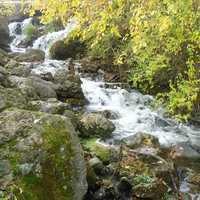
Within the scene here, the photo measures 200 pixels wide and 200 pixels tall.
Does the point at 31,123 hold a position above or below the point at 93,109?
above

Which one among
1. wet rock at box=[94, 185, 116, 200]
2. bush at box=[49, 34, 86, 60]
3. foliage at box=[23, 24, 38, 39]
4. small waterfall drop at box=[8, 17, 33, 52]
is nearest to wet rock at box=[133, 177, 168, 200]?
wet rock at box=[94, 185, 116, 200]

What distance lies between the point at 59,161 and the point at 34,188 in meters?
0.53

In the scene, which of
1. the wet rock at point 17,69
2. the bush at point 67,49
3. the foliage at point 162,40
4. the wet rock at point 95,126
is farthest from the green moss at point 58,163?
the bush at point 67,49

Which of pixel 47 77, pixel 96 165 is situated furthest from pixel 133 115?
pixel 96 165

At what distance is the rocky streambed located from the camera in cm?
566

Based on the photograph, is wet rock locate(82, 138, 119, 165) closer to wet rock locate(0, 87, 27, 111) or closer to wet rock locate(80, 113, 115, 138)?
wet rock locate(80, 113, 115, 138)

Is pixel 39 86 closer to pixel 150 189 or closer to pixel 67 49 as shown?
pixel 150 189

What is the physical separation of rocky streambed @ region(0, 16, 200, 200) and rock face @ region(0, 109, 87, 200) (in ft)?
0.04

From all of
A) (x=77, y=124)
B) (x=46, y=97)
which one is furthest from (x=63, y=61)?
(x=77, y=124)

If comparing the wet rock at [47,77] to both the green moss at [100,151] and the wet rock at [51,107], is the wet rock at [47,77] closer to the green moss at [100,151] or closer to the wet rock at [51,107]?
the wet rock at [51,107]

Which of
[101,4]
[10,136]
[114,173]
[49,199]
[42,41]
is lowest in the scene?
[42,41]

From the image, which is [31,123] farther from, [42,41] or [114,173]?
[42,41]

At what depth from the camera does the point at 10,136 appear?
19.3ft

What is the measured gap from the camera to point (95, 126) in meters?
12.0
